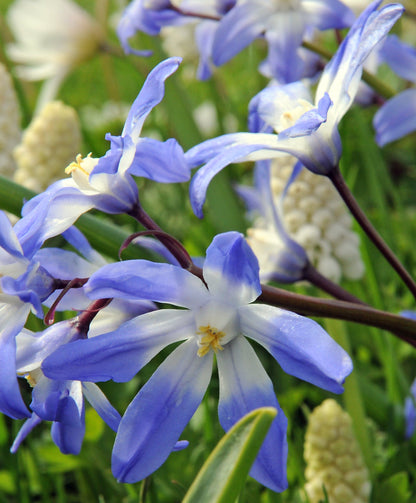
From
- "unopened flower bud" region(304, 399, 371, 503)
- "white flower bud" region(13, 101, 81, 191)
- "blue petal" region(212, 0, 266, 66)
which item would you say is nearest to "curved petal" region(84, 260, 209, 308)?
"unopened flower bud" region(304, 399, 371, 503)

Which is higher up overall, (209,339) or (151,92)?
(151,92)

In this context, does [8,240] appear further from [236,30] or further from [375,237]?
[236,30]

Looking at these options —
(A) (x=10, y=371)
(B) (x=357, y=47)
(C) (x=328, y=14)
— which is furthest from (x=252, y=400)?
(C) (x=328, y=14)

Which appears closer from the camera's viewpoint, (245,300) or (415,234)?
(245,300)

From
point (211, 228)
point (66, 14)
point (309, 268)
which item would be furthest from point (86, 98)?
point (309, 268)

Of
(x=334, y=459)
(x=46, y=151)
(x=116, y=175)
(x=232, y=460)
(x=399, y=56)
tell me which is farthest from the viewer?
(x=46, y=151)

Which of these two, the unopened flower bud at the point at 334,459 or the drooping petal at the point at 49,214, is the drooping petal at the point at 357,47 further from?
the unopened flower bud at the point at 334,459

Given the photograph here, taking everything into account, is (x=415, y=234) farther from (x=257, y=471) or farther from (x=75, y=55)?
(x=257, y=471)
